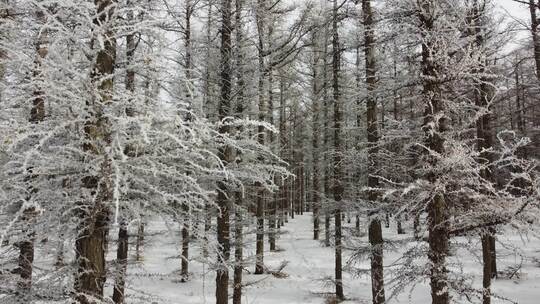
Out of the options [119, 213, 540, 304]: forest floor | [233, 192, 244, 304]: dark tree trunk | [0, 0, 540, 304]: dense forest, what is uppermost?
[0, 0, 540, 304]: dense forest

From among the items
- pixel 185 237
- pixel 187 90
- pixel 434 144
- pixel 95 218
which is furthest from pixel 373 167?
pixel 95 218

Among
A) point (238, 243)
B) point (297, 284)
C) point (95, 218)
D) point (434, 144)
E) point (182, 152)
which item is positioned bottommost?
point (297, 284)

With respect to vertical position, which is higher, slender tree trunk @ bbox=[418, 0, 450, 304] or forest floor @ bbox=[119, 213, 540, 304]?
slender tree trunk @ bbox=[418, 0, 450, 304]

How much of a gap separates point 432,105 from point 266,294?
448 inches

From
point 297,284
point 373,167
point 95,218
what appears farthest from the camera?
point 297,284

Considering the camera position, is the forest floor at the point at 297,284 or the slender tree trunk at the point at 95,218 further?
the forest floor at the point at 297,284

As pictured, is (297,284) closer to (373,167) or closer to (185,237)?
(185,237)

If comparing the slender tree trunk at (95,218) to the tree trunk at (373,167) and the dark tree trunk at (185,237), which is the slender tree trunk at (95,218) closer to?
the dark tree trunk at (185,237)

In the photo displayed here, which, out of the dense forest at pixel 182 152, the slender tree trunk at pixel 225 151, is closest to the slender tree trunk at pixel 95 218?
the dense forest at pixel 182 152

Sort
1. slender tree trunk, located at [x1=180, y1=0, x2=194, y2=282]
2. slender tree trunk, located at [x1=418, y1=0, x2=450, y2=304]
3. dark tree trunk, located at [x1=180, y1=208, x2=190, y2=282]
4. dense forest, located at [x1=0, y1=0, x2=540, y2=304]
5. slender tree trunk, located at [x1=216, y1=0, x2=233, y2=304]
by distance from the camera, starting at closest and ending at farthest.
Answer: dense forest, located at [x1=0, y1=0, x2=540, y2=304] < slender tree trunk, located at [x1=180, y1=0, x2=194, y2=282] < dark tree trunk, located at [x1=180, y1=208, x2=190, y2=282] < slender tree trunk, located at [x1=418, y1=0, x2=450, y2=304] < slender tree trunk, located at [x1=216, y1=0, x2=233, y2=304]

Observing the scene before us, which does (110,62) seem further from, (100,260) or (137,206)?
(100,260)

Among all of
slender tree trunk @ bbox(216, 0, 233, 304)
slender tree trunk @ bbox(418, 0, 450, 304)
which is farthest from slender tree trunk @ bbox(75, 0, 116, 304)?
slender tree trunk @ bbox(418, 0, 450, 304)

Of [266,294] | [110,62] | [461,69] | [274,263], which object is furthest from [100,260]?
[274,263]

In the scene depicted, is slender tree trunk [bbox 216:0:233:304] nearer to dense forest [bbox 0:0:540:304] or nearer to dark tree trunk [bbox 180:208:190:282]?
dense forest [bbox 0:0:540:304]
